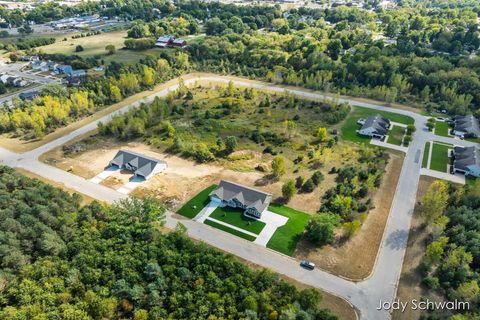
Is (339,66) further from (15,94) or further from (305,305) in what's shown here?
(15,94)

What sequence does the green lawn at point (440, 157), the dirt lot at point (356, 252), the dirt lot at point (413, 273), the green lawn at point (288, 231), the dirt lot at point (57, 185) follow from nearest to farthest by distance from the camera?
the dirt lot at point (413, 273) → the dirt lot at point (356, 252) → the green lawn at point (288, 231) → the dirt lot at point (57, 185) → the green lawn at point (440, 157)

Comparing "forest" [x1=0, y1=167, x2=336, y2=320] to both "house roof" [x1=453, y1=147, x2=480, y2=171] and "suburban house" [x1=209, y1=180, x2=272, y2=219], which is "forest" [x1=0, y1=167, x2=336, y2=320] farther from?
"house roof" [x1=453, y1=147, x2=480, y2=171]

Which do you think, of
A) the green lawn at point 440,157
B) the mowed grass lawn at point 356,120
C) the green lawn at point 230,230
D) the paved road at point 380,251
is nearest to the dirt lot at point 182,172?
the paved road at point 380,251

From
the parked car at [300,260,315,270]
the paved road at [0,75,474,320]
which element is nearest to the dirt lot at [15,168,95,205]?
the paved road at [0,75,474,320]

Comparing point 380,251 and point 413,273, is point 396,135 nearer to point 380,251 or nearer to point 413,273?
point 380,251

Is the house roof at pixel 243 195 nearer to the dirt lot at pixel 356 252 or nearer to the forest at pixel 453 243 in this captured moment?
the dirt lot at pixel 356 252

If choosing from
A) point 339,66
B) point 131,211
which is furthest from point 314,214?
point 339,66
